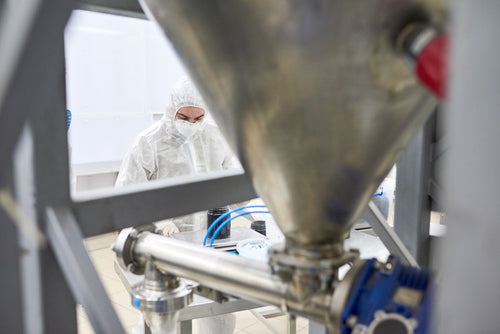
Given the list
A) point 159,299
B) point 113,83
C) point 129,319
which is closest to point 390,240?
point 159,299

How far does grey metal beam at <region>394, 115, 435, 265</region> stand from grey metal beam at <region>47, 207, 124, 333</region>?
0.70m

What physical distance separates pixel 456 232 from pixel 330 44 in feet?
0.78

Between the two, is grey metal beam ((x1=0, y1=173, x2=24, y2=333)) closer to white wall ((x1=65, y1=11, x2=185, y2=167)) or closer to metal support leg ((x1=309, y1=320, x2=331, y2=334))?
metal support leg ((x1=309, y1=320, x2=331, y2=334))

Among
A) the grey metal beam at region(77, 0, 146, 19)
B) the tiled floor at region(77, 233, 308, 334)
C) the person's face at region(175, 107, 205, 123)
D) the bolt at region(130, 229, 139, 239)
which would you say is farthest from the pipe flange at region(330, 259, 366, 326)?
the person's face at region(175, 107, 205, 123)

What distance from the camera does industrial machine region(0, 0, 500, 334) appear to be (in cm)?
18

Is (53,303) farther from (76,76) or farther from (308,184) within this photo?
(76,76)

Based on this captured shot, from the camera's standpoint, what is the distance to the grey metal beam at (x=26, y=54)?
0.31 metres

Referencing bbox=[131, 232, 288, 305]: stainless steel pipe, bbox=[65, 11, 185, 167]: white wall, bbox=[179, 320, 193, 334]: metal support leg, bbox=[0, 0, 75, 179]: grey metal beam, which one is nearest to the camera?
bbox=[0, 0, 75, 179]: grey metal beam

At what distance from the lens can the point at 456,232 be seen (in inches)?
7.2

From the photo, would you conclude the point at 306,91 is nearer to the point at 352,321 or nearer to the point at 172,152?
the point at 352,321

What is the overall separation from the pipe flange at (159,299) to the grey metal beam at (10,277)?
0.66 feet

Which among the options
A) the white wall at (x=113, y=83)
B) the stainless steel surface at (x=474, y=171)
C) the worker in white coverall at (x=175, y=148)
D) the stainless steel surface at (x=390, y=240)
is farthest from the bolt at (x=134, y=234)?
the white wall at (x=113, y=83)

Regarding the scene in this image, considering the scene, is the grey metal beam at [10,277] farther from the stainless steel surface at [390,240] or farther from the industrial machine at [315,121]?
the stainless steel surface at [390,240]

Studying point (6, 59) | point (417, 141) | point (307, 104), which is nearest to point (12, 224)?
point (6, 59)
